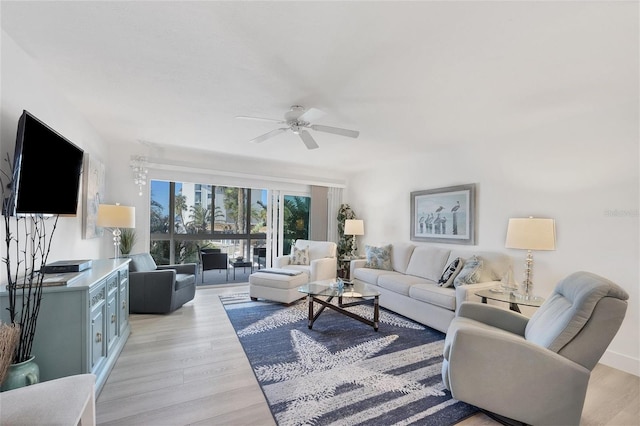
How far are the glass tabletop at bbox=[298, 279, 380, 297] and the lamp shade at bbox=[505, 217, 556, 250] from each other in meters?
1.55

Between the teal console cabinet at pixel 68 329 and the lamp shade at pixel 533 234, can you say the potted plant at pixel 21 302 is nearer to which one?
the teal console cabinet at pixel 68 329

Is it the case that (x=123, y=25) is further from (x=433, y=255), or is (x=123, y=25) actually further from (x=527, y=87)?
(x=433, y=255)

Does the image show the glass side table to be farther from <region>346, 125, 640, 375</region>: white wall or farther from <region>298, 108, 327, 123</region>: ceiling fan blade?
<region>298, 108, 327, 123</region>: ceiling fan blade

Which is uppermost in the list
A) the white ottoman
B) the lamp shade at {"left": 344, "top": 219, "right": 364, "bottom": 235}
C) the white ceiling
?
the white ceiling

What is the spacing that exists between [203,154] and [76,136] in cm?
198

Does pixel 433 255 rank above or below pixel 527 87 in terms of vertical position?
below

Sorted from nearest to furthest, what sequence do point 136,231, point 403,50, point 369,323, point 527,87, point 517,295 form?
point 403,50, point 527,87, point 517,295, point 369,323, point 136,231

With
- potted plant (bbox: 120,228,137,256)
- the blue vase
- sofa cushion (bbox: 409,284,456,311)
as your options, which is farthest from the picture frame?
potted plant (bbox: 120,228,137,256)

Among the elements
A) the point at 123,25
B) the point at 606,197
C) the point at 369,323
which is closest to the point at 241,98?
the point at 123,25

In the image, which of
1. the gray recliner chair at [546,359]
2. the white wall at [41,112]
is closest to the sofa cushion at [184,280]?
the white wall at [41,112]

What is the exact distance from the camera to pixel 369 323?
3.23 meters

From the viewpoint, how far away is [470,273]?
3213 millimetres

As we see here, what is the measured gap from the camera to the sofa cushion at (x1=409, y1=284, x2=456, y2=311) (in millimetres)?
3039

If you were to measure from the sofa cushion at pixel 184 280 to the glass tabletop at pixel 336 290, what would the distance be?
170cm
